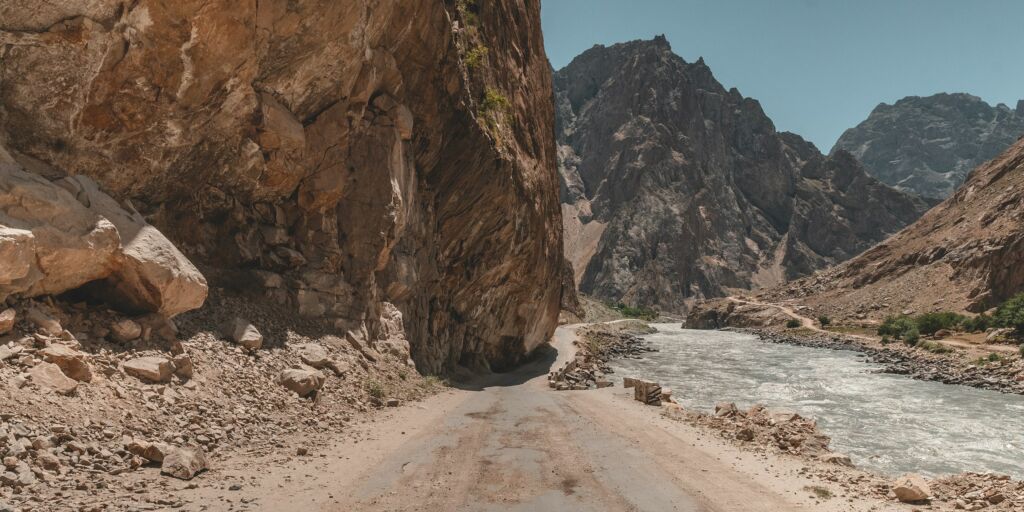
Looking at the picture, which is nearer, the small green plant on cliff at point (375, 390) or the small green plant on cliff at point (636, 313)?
the small green plant on cliff at point (375, 390)

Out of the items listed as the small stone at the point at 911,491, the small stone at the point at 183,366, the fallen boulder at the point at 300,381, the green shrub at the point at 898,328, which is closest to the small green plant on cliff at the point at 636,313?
the green shrub at the point at 898,328

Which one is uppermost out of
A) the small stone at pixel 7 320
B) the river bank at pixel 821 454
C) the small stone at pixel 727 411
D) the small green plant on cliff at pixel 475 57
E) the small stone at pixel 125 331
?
the small green plant on cliff at pixel 475 57

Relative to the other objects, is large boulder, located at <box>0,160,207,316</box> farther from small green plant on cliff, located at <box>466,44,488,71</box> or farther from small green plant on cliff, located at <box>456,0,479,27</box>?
small green plant on cliff, located at <box>456,0,479,27</box>

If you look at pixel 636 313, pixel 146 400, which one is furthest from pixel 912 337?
pixel 636 313

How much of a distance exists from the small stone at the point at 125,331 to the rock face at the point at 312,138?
177 cm

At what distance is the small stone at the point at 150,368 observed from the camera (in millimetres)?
10016

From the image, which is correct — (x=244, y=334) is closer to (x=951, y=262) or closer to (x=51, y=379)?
(x=51, y=379)

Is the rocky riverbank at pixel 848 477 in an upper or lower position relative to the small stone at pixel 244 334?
lower

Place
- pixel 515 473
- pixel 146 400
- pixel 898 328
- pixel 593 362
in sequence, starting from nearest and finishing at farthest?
1. pixel 146 400
2. pixel 515 473
3. pixel 593 362
4. pixel 898 328

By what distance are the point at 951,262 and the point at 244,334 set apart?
9529 cm

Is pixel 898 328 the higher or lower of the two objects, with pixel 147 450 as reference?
higher

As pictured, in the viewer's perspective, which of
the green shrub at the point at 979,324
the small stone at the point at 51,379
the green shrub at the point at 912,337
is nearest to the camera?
the small stone at the point at 51,379

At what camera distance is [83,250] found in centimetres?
966

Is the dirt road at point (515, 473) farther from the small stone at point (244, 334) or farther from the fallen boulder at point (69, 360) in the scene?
the small stone at point (244, 334)
